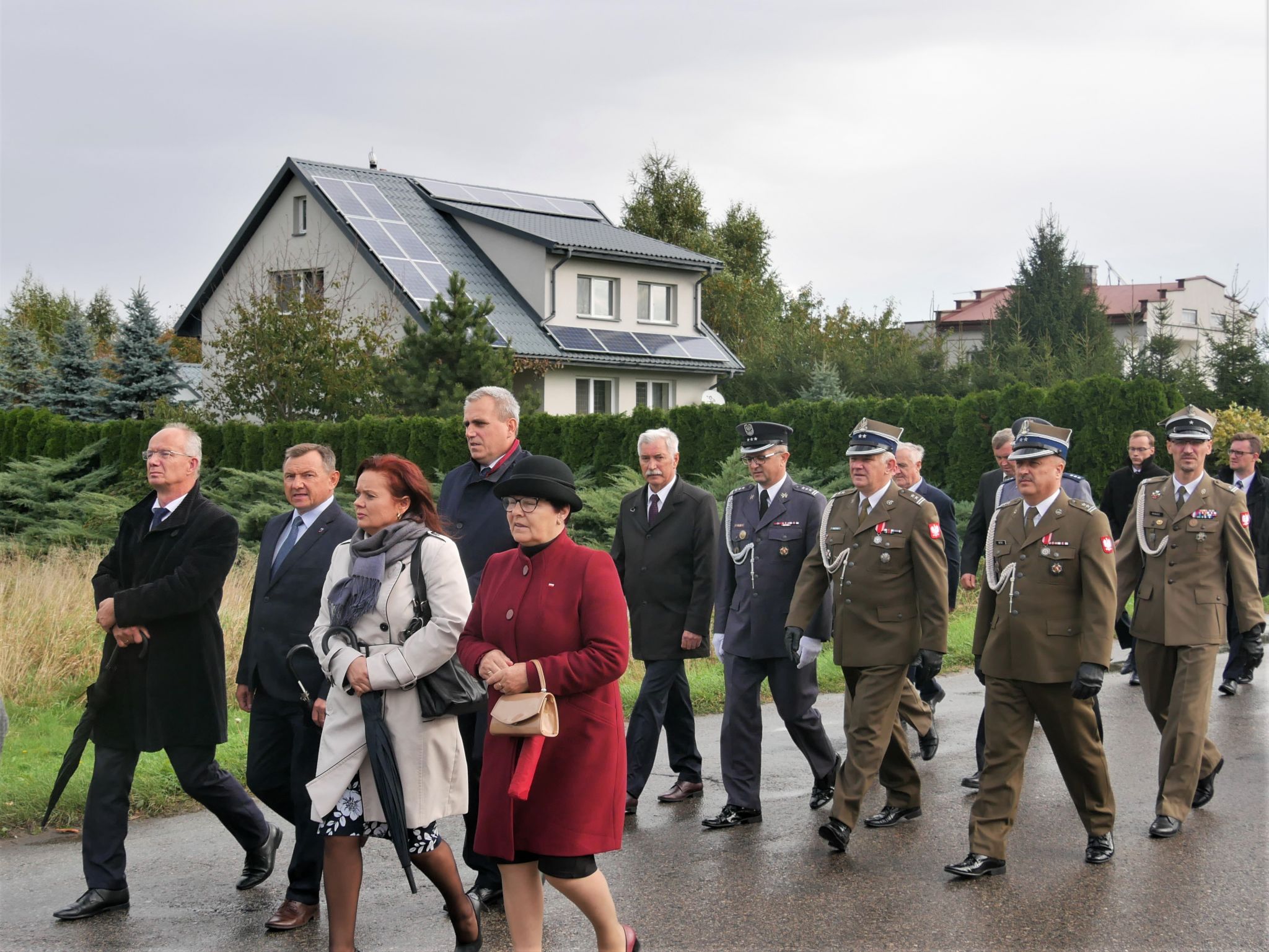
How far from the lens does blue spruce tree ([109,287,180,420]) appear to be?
3775 centimetres

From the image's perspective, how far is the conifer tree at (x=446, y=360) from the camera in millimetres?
27109

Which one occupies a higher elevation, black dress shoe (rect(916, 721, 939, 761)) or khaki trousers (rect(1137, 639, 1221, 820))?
khaki trousers (rect(1137, 639, 1221, 820))

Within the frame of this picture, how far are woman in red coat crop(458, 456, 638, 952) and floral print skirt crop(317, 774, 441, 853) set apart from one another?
0.44 m

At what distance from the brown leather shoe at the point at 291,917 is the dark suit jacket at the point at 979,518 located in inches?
237

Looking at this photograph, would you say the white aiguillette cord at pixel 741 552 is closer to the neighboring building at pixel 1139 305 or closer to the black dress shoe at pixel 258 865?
the black dress shoe at pixel 258 865

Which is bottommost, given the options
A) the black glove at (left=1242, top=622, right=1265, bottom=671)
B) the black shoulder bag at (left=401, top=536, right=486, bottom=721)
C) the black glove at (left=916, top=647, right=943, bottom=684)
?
the black glove at (left=1242, top=622, right=1265, bottom=671)

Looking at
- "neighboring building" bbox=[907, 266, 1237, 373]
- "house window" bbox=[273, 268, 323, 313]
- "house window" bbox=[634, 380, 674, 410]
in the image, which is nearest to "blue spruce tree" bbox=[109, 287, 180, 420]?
"house window" bbox=[273, 268, 323, 313]

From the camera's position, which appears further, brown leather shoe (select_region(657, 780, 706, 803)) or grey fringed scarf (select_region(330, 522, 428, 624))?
brown leather shoe (select_region(657, 780, 706, 803))

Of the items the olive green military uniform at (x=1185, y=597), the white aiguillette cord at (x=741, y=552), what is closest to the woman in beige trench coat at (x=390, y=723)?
the white aiguillette cord at (x=741, y=552)

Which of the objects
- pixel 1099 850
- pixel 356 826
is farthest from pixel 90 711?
pixel 1099 850

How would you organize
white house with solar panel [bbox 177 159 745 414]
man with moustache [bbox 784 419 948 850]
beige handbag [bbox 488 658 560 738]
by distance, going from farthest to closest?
white house with solar panel [bbox 177 159 745 414], man with moustache [bbox 784 419 948 850], beige handbag [bbox 488 658 560 738]

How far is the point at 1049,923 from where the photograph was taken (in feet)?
16.9

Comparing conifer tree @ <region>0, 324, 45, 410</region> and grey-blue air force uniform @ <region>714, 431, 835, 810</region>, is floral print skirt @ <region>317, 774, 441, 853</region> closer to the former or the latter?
grey-blue air force uniform @ <region>714, 431, 835, 810</region>

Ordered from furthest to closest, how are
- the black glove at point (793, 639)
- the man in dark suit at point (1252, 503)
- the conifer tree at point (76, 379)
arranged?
the conifer tree at point (76, 379), the man in dark suit at point (1252, 503), the black glove at point (793, 639)
